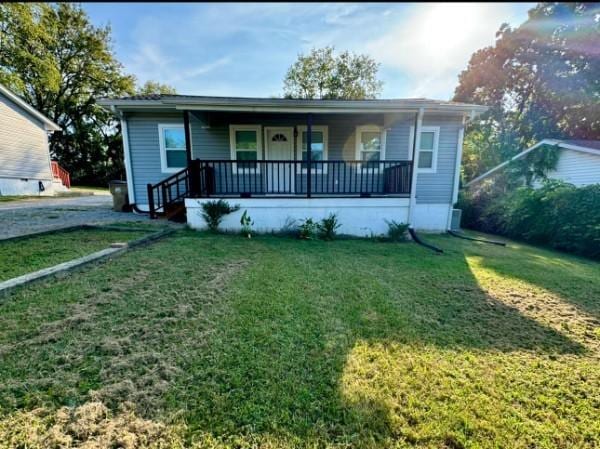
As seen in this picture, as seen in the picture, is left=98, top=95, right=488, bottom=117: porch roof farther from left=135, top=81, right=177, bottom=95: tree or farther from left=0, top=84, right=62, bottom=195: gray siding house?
left=135, top=81, right=177, bottom=95: tree

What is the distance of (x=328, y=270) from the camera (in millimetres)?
4383

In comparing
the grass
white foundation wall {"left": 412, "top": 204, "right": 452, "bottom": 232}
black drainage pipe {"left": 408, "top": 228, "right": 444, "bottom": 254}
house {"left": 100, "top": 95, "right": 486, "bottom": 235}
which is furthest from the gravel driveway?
white foundation wall {"left": 412, "top": 204, "right": 452, "bottom": 232}

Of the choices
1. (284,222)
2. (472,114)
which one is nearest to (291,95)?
(472,114)

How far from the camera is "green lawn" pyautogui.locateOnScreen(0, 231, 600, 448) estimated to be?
1581 mm

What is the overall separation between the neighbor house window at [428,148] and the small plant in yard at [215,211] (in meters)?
5.89

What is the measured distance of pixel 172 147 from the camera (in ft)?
26.5

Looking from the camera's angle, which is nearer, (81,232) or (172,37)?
(172,37)

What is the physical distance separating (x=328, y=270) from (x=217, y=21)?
138 inches

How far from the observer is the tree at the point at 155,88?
2680cm

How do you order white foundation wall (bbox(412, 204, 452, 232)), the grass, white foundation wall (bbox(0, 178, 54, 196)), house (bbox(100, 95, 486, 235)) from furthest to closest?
white foundation wall (bbox(0, 178, 54, 196))
white foundation wall (bbox(412, 204, 452, 232))
house (bbox(100, 95, 486, 235))
the grass

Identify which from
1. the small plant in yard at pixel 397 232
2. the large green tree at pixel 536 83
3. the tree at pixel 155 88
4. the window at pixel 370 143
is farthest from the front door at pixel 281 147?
the tree at pixel 155 88

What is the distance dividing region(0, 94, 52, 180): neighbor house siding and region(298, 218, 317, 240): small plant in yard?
1490 centimetres

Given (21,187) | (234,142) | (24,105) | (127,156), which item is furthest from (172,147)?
(24,105)

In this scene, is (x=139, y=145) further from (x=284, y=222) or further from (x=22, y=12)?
(x=22, y=12)
